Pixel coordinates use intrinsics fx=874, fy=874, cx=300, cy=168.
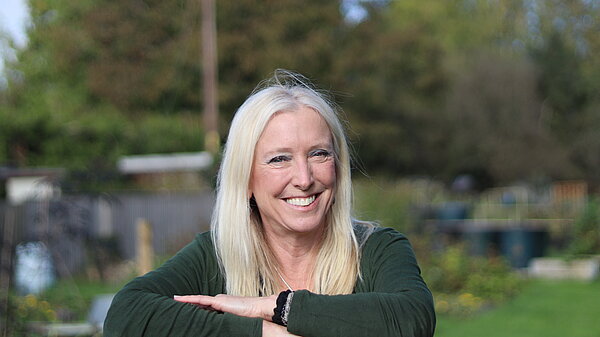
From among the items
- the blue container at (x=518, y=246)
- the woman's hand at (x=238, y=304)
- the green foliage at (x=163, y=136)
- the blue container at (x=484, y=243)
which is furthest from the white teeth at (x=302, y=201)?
the green foliage at (x=163, y=136)

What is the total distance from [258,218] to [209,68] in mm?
30905

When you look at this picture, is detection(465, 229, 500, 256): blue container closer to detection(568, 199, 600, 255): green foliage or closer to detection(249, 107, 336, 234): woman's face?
detection(568, 199, 600, 255): green foliage

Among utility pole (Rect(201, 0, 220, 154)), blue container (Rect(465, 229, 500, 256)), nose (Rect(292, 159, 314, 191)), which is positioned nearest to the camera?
nose (Rect(292, 159, 314, 191))

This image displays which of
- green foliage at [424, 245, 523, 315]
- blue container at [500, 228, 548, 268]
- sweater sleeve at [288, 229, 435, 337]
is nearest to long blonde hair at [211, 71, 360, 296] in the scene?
sweater sleeve at [288, 229, 435, 337]

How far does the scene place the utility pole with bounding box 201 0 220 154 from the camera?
32094 mm

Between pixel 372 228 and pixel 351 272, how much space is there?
0.50 ft

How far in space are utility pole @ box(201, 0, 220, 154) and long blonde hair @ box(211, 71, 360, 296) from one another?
95.0ft

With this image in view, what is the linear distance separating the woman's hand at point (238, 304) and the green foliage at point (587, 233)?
14833 mm

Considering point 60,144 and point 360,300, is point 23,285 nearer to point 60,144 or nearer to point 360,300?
point 360,300

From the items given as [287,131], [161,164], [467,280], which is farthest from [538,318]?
[161,164]

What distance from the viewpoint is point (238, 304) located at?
2.31 metres

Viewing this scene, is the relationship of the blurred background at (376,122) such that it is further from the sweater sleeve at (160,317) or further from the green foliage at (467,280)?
the sweater sleeve at (160,317)

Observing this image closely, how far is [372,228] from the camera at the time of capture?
2615mm

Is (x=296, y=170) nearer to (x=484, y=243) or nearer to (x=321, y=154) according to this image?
(x=321, y=154)
